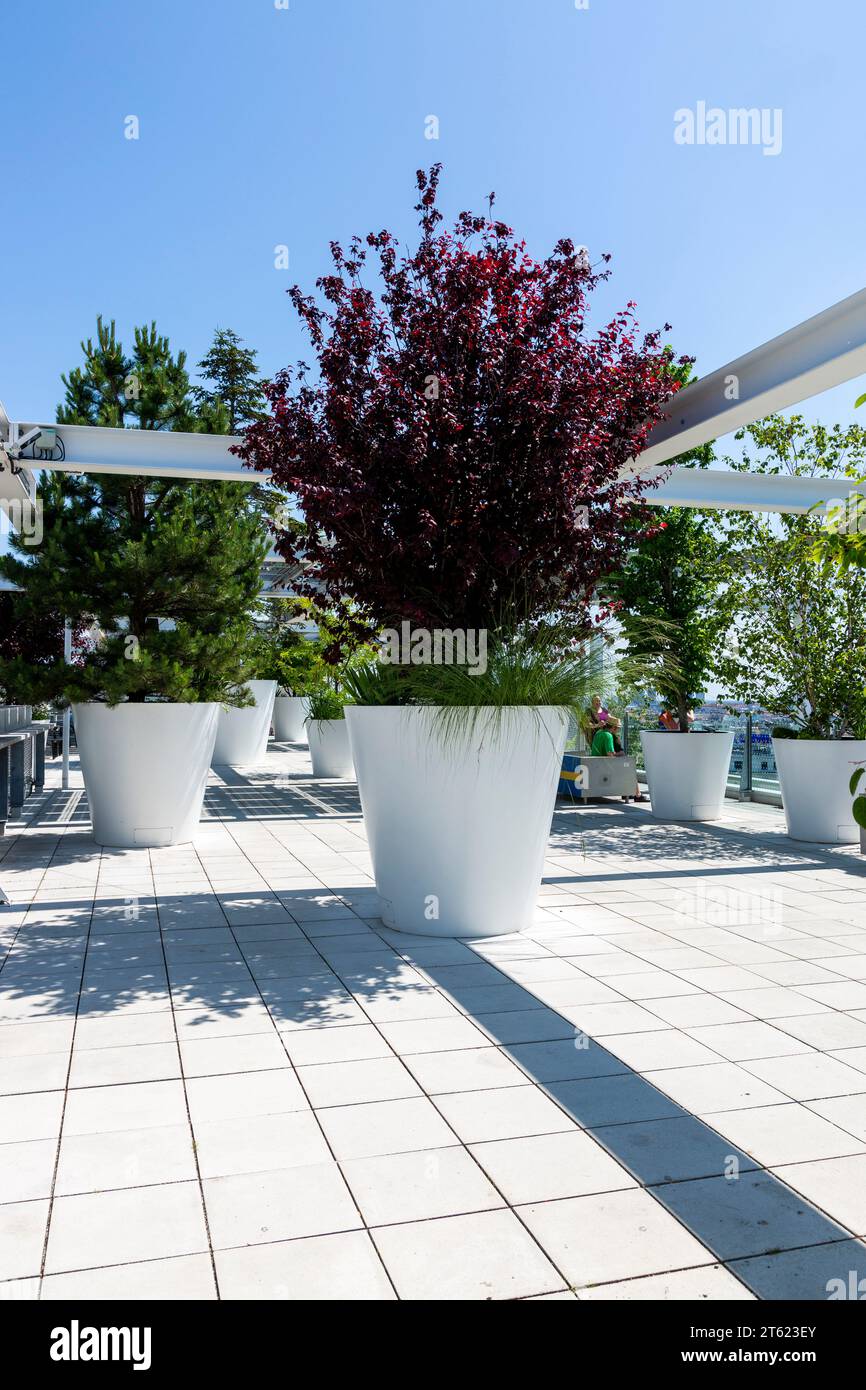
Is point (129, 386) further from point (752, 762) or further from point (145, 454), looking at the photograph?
point (752, 762)

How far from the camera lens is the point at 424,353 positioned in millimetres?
5141

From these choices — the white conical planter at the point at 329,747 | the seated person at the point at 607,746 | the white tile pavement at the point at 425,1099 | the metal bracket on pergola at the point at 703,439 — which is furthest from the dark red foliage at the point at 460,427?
the white conical planter at the point at 329,747

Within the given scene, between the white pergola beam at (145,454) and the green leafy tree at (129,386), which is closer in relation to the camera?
the white pergola beam at (145,454)

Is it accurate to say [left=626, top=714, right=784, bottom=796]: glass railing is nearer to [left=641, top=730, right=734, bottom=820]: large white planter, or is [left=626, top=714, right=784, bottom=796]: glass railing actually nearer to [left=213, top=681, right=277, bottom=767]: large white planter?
[left=641, top=730, right=734, bottom=820]: large white planter

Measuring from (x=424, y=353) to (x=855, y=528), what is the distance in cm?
309

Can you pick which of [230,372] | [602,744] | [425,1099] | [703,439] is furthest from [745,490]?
[230,372]

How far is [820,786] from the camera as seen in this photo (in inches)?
339

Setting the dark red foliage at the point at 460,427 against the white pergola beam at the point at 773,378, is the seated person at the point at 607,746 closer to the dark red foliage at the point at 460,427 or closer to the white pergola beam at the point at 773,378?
the white pergola beam at the point at 773,378

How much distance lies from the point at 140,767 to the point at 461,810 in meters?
3.85

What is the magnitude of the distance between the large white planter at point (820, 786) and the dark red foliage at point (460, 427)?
399 centimetres

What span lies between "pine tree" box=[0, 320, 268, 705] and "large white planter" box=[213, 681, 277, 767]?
7580mm

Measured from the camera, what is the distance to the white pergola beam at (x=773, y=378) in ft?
20.6

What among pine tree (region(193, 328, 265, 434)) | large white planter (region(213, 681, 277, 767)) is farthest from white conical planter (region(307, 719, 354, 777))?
pine tree (region(193, 328, 265, 434))
